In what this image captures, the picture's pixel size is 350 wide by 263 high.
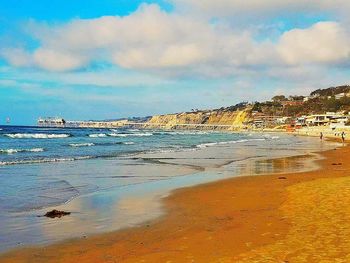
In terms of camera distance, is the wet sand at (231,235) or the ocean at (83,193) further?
the ocean at (83,193)

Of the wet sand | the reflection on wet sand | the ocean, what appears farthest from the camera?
the ocean

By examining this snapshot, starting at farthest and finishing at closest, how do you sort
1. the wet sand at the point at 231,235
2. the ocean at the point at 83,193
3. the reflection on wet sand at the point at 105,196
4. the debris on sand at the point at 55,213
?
the debris on sand at the point at 55,213
the ocean at the point at 83,193
the reflection on wet sand at the point at 105,196
the wet sand at the point at 231,235

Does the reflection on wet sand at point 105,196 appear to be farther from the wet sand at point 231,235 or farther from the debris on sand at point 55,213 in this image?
the wet sand at point 231,235

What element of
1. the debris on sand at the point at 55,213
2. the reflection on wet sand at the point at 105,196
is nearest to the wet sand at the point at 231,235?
the reflection on wet sand at the point at 105,196

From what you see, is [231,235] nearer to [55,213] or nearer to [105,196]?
[55,213]

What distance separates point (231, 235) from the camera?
27.8ft

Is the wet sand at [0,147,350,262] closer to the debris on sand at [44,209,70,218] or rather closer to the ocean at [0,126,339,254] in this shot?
the ocean at [0,126,339,254]

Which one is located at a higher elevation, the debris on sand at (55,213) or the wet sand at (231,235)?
the debris on sand at (55,213)

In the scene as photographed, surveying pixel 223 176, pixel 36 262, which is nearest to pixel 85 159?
pixel 223 176

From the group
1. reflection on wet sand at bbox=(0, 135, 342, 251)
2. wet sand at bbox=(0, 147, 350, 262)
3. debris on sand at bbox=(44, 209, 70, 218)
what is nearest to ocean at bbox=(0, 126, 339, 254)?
reflection on wet sand at bbox=(0, 135, 342, 251)

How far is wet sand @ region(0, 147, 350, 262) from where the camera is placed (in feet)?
23.2

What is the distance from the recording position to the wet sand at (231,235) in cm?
707

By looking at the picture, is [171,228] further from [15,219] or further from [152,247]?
[15,219]

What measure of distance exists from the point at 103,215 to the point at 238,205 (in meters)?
3.78
